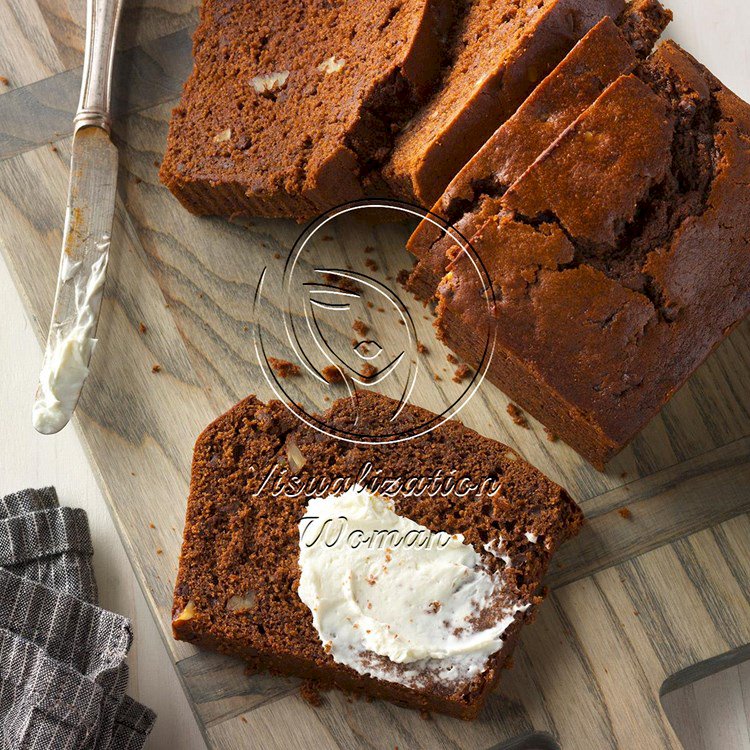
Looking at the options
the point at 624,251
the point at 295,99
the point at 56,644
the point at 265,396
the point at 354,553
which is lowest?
the point at 56,644

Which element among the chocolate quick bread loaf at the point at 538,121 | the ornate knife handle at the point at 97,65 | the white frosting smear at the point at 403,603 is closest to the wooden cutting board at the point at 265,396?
the ornate knife handle at the point at 97,65

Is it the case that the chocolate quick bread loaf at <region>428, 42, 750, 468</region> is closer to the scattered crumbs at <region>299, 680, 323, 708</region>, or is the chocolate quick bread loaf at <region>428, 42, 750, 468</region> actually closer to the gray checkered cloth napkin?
the scattered crumbs at <region>299, 680, 323, 708</region>

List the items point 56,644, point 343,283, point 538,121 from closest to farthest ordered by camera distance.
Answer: point 538,121
point 56,644
point 343,283

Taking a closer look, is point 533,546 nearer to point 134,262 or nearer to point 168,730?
point 168,730

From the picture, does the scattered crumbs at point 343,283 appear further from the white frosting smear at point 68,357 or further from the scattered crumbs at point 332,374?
the white frosting smear at point 68,357

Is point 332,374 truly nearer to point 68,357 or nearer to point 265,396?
point 265,396

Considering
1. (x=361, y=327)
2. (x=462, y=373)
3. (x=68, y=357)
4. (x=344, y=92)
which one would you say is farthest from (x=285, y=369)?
(x=344, y=92)

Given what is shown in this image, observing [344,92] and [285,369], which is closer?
[344,92]
